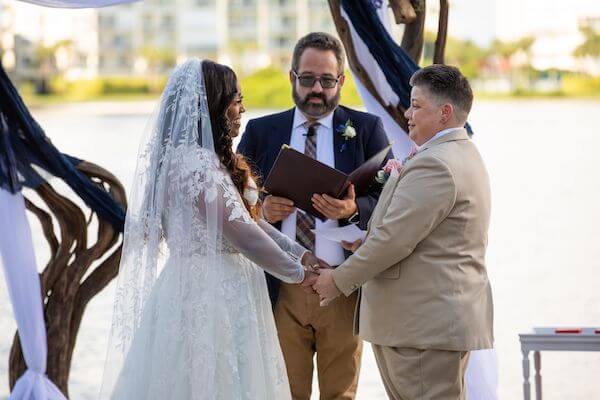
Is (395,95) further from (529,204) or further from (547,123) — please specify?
(547,123)

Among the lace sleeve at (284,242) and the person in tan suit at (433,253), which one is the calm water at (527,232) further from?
the person in tan suit at (433,253)

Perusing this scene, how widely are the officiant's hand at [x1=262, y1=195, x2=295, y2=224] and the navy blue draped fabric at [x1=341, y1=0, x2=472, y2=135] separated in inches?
34.5

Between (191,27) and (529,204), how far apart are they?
31454 millimetres

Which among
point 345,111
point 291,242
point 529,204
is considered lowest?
point 529,204

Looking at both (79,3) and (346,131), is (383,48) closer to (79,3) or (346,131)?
(346,131)

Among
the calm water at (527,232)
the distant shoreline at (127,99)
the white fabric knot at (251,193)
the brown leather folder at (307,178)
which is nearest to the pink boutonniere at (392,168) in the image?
the brown leather folder at (307,178)

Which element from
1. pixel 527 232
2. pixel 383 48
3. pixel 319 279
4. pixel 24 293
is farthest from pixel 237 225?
pixel 527 232

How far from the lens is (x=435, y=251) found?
2779mm

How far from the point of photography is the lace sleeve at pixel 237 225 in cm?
285

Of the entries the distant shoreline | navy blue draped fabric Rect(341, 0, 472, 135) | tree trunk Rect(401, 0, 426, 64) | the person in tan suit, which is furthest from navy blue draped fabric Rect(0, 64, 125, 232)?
the distant shoreline

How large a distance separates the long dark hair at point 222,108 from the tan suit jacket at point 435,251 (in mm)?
452

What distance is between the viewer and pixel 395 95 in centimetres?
394

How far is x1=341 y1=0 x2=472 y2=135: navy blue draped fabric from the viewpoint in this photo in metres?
3.86

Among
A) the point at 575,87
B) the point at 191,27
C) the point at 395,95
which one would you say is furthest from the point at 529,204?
the point at 191,27
